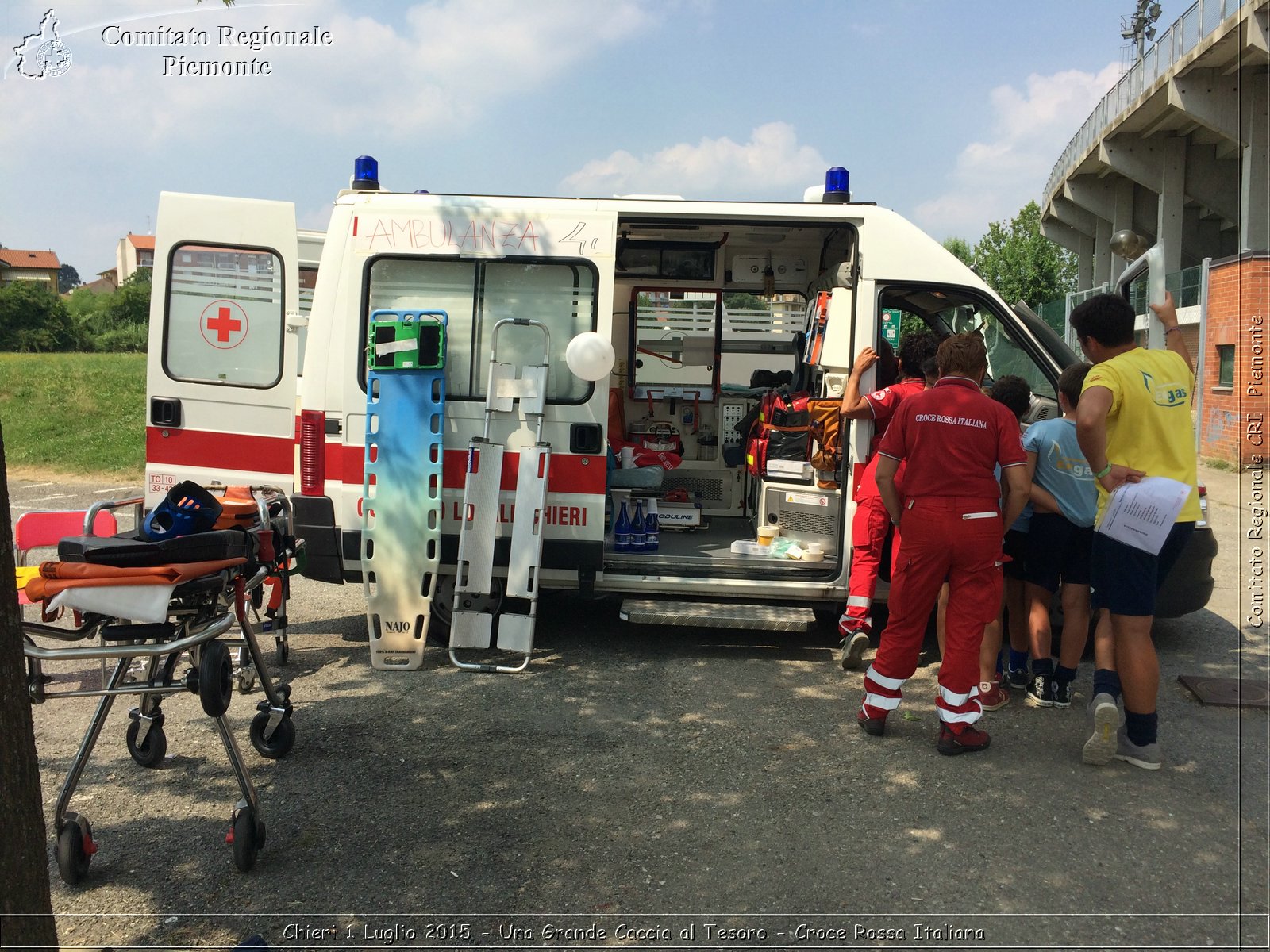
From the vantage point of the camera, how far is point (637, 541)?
6500mm

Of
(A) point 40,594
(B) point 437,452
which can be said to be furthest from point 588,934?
(B) point 437,452

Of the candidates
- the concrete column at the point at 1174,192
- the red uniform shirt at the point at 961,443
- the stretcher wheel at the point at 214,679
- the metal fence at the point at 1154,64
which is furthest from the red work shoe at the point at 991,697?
the concrete column at the point at 1174,192

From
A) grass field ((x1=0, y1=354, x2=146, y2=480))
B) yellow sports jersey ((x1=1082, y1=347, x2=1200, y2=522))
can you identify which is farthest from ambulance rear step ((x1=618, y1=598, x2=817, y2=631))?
grass field ((x1=0, y1=354, x2=146, y2=480))

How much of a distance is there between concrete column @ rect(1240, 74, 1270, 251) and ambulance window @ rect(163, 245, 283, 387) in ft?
61.8

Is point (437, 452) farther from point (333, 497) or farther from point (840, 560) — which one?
point (840, 560)

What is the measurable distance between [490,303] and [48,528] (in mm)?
2686

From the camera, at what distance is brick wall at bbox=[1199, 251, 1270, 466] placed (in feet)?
42.1

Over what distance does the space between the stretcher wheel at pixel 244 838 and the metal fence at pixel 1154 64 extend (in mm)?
20021

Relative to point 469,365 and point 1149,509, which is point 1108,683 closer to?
point 1149,509

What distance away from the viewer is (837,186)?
598 centimetres

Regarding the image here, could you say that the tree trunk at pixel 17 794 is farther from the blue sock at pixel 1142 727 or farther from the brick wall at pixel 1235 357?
the brick wall at pixel 1235 357

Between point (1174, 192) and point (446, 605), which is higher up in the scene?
point (1174, 192)

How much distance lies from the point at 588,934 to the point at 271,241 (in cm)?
494

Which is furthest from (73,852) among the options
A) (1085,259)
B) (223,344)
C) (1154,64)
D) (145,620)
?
(1085,259)
